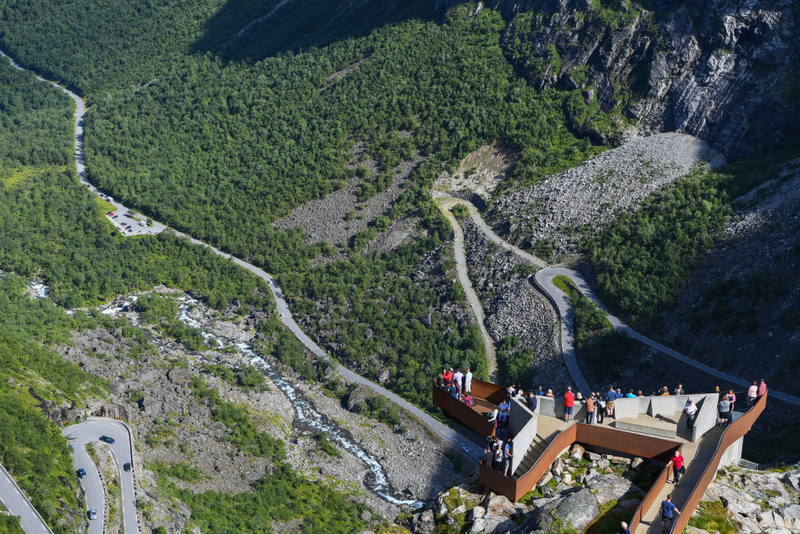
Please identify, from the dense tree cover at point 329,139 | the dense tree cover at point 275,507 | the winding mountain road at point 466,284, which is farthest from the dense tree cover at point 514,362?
the dense tree cover at point 275,507

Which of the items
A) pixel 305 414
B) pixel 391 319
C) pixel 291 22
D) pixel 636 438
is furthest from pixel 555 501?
pixel 291 22

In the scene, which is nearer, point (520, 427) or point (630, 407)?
point (520, 427)

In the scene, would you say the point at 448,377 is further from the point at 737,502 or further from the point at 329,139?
the point at 329,139

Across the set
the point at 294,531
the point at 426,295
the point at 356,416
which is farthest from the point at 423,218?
the point at 294,531

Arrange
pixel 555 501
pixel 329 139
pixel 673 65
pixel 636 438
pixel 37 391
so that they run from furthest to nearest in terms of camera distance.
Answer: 1. pixel 329 139
2. pixel 673 65
3. pixel 37 391
4. pixel 636 438
5. pixel 555 501

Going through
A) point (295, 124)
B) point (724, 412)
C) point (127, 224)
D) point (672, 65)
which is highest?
point (672, 65)

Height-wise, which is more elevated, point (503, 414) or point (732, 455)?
point (732, 455)
